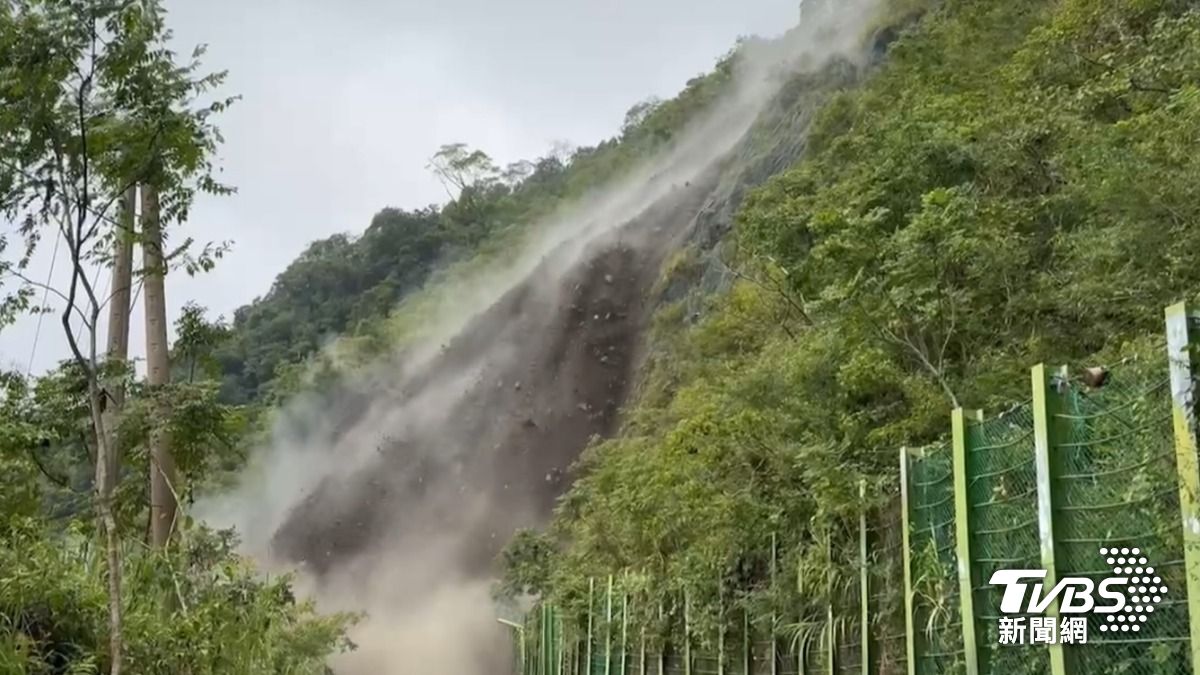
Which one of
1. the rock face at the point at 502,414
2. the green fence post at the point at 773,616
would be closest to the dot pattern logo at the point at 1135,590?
the green fence post at the point at 773,616

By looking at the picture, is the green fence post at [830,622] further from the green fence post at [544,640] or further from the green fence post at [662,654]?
the green fence post at [544,640]

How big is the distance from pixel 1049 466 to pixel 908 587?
1.33 m

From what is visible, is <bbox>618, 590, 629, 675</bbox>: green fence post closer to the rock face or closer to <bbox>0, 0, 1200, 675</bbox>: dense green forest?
<bbox>0, 0, 1200, 675</bbox>: dense green forest

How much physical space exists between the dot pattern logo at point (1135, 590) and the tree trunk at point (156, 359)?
5.03 metres

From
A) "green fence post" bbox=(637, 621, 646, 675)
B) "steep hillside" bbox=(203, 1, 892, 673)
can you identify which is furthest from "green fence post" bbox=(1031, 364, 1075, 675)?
"steep hillside" bbox=(203, 1, 892, 673)

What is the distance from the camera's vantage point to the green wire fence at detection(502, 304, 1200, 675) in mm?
3238

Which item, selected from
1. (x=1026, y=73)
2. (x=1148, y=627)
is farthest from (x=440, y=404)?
(x=1148, y=627)

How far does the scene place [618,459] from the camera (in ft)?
52.9

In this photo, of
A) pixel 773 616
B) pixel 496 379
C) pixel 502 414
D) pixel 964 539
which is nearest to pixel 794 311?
pixel 773 616

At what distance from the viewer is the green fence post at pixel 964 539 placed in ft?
13.9

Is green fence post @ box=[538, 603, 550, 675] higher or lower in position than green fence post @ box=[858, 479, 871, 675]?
higher

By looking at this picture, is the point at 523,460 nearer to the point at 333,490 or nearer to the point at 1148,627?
the point at 333,490

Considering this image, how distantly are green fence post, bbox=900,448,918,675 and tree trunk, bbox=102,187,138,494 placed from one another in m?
4.06

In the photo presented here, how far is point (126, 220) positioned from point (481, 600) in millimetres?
24802
